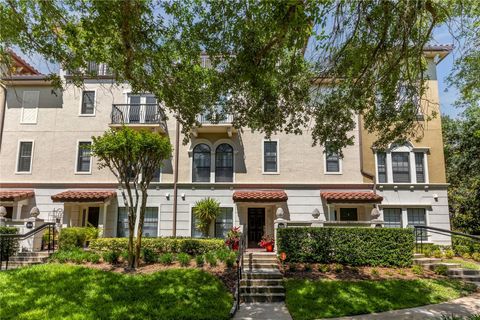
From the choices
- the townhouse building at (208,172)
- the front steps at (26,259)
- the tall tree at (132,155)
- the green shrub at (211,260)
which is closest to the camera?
the tall tree at (132,155)

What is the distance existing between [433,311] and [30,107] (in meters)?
20.4

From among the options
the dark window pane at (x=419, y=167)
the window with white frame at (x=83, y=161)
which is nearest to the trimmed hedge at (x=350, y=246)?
the dark window pane at (x=419, y=167)

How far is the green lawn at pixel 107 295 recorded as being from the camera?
6.57m

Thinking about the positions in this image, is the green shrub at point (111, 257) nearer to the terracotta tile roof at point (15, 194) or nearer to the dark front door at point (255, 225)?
the dark front door at point (255, 225)

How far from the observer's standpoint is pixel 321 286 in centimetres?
925

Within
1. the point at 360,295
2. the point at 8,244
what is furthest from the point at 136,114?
the point at 360,295

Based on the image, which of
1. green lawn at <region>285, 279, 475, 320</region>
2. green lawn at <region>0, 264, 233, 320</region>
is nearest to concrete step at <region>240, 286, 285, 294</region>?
green lawn at <region>285, 279, 475, 320</region>

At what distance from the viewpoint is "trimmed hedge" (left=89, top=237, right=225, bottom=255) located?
513 inches

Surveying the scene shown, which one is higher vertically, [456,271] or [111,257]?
[111,257]

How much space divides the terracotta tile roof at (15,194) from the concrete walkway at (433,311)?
16317mm

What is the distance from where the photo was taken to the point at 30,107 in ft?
58.6

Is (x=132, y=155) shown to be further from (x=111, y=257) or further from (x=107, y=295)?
(x=107, y=295)

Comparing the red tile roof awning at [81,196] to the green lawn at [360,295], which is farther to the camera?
the red tile roof awning at [81,196]

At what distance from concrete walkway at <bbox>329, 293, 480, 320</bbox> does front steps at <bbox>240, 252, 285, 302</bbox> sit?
2.32 meters
